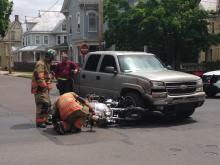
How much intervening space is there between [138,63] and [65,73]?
6.53 ft

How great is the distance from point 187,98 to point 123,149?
3.78m

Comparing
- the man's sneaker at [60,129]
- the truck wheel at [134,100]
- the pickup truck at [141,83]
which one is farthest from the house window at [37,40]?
the man's sneaker at [60,129]

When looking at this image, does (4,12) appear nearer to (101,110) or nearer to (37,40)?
(37,40)

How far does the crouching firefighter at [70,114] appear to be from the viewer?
11.2 meters

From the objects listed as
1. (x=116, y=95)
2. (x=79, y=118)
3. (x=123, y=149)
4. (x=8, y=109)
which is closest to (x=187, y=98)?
(x=116, y=95)

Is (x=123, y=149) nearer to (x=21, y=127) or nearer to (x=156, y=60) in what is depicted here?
(x=21, y=127)

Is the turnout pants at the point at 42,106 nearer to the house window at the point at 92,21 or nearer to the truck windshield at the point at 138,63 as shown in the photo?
the truck windshield at the point at 138,63

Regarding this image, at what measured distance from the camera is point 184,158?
8695mm

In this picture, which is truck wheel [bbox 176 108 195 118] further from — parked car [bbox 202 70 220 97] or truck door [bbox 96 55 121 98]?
parked car [bbox 202 70 220 97]

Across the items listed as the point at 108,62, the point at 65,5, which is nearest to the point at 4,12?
the point at 65,5

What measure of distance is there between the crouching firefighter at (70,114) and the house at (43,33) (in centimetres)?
6722

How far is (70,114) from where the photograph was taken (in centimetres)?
1123

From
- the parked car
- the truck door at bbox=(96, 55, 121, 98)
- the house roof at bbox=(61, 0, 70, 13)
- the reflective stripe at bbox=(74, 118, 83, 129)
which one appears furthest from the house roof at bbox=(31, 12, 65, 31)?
the reflective stripe at bbox=(74, 118, 83, 129)

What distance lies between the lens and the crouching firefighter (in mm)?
11234
